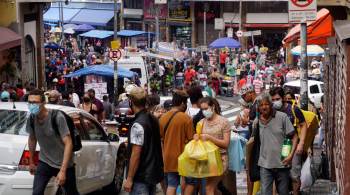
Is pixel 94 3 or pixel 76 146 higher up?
pixel 94 3

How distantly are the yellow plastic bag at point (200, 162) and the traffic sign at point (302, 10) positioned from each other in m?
2.62

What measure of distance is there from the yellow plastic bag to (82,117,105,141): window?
233 cm

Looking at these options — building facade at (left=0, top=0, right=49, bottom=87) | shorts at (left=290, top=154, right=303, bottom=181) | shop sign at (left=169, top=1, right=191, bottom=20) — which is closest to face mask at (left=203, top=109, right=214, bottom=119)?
shorts at (left=290, top=154, right=303, bottom=181)

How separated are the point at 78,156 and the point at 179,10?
50138 millimetres

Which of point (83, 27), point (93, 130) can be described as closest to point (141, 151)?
point (93, 130)

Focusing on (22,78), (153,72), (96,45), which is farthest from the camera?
(96,45)

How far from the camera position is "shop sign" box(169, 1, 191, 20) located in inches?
2362

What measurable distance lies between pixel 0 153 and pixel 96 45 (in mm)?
45382

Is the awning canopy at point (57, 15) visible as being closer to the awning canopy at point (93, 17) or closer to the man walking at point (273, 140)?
the awning canopy at point (93, 17)

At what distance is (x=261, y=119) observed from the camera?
30.8 ft

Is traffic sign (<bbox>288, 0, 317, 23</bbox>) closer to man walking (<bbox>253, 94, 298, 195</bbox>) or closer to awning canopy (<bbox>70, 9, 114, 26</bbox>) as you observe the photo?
man walking (<bbox>253, 94, 298, 195</bbox>)

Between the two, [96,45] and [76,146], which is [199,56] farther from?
[76,146]

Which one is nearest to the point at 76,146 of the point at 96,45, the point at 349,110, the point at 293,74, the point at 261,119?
the point at 261,119

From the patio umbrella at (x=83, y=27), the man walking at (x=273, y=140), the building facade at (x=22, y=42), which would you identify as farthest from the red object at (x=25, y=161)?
the patio umbrella at (x=83, y=27)
